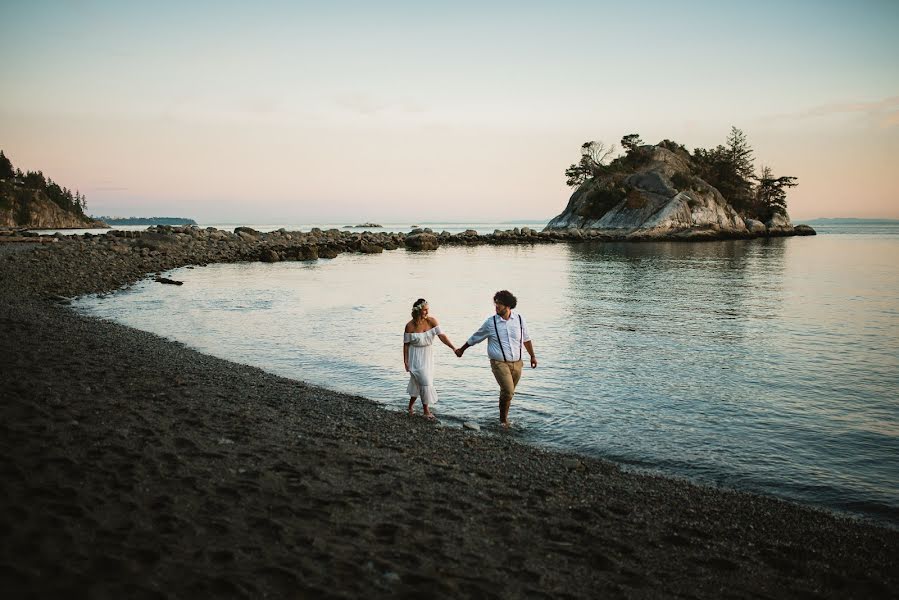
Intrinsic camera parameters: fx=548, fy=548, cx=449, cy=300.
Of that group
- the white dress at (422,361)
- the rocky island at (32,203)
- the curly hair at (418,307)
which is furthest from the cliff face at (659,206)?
the rocky island at (32,203)

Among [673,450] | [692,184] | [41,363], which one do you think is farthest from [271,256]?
[692,184]

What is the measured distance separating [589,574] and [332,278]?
35.2m

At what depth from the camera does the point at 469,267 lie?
4975 centimetres

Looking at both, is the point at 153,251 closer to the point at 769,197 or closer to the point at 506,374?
the point at 506,374

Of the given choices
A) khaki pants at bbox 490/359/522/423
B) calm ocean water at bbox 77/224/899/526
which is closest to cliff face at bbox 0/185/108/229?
calm ocean water at bbox 77/224/899/526

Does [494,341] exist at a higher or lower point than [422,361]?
higher

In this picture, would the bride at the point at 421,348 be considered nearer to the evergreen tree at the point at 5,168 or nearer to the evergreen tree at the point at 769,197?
the evergreen tree at the point at 769,197

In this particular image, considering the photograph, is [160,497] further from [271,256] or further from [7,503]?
[271,256]

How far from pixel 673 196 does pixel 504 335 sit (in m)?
97.1

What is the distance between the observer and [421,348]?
10.3 m

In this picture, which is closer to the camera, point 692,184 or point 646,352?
point 646,352

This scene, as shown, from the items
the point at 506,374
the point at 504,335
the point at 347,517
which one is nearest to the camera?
the point at 347,517

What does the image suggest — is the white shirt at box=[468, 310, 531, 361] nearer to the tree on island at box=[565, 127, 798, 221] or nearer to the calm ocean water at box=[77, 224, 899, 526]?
the calm ocean water at box=[77, 224, 899, 526]

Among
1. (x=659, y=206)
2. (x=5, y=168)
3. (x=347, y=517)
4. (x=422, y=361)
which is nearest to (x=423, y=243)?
(x=659, y=206)
